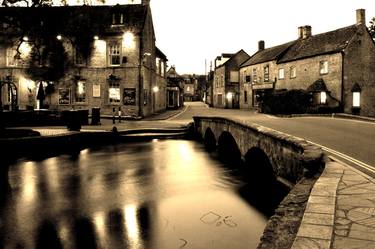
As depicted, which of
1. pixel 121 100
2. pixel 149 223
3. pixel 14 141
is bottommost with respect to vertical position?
pixel 149 223

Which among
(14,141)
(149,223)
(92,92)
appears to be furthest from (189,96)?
(149,223)

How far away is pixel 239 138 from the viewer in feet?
51.6

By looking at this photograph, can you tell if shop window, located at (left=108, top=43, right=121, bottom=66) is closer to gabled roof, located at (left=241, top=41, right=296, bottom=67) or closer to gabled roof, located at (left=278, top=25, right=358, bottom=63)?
gabled roof, located at (left=278, top=25, right=358, bottom=63)

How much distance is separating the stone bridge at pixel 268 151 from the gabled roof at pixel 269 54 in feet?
81.2

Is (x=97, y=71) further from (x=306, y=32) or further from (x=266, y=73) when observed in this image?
(x=306, y=32)

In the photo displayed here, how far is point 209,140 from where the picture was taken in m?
25.0

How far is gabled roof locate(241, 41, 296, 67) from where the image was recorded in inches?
1751

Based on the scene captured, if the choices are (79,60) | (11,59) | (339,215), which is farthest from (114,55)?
(339,215)

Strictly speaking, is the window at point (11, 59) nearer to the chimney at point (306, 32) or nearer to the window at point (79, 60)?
the window at point (79, 60)

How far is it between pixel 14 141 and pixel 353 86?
28718 mm

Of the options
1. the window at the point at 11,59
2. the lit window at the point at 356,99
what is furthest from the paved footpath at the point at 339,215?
the window at the point at 11,59

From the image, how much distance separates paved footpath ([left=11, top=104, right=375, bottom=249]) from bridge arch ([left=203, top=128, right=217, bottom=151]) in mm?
17227

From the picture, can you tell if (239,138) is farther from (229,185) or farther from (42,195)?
(42,195)

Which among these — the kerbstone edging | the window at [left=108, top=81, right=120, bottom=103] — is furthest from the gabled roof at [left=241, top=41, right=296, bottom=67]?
the kerbstone edging
